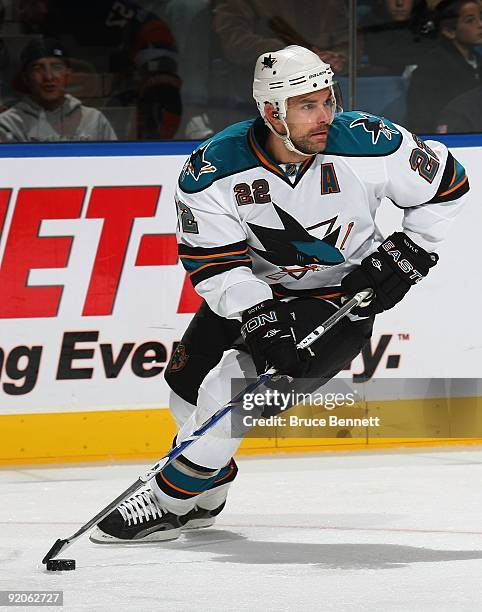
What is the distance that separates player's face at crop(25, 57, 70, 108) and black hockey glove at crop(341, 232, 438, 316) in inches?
65.1

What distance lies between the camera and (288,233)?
12.6 ft

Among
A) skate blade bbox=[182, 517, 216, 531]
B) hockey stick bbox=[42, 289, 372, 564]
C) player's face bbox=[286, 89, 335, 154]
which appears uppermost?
player's face bbox=[286, 89, 335, 154]

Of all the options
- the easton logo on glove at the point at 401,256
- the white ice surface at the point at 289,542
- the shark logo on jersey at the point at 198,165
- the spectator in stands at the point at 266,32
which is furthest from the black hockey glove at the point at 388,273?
the spectator in stands at the point at 266,32

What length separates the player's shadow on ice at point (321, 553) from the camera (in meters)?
3.55

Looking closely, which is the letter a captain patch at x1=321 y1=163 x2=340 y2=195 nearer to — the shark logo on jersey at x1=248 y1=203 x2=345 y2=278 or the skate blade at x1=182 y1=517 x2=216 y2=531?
the shark logo on jersey at x1=248 y1=203 x2=345 y2=278


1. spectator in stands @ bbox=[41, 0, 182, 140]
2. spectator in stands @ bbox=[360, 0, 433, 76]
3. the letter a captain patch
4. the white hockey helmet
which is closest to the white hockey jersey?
the letter a captain patch

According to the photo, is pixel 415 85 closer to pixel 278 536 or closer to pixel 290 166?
pixel 290 166

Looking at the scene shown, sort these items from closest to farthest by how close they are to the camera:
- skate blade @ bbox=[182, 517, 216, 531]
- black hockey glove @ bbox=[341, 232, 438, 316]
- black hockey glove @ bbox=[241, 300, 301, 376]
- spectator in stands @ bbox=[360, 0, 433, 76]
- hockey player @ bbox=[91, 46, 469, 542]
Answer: black hockey glove @ bbox=[241, 300, 301, 376]
hockey player @ bbox=[91, 46, 469, 542]
black hockey glove @ bbox=[341, 232, 438, 316]
skate blade @ bbox=[182, 517, 216, 531]
spectator in stands @ bbox=[360, 0, 433, 76]

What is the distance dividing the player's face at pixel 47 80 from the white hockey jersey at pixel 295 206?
1357 mm

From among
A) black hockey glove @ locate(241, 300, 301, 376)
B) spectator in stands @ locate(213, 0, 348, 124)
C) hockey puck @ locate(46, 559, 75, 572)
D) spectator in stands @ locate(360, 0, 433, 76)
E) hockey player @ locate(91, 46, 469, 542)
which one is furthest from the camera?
spectator in stands @ locate(360, 0, 433, 76)

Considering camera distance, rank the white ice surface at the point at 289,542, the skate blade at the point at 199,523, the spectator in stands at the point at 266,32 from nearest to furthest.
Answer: the white ice surface at the point at 289,542, the skate blade at the point at 199,523, the spectator in stands at the point at 266,32

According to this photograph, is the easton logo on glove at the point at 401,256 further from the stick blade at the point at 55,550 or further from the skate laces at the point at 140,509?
the stick blade at the point at 55,550

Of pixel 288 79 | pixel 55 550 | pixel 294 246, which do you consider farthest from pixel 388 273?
pixel 55 550

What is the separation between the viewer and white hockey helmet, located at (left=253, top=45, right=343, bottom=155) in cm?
378
